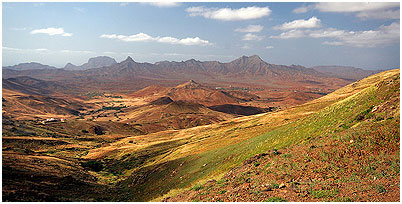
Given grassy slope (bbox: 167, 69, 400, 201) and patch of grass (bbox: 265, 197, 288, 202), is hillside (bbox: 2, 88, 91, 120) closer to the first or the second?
grassy slope (bbox: 167, 69, 400, 201)

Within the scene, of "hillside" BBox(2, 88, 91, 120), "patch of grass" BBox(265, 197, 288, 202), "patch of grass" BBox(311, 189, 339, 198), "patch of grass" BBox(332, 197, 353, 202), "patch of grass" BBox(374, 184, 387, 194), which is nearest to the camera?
"patch of grass" BBox(332, 197, 353, 202)

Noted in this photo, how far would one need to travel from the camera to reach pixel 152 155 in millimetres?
52094

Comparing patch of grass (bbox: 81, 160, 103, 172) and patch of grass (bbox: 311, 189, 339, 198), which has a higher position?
patch of grass (bbox: 311, 189, 339, 198)

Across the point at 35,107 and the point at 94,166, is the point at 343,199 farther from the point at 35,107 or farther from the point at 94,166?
the point at 35,107

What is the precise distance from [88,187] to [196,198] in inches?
702

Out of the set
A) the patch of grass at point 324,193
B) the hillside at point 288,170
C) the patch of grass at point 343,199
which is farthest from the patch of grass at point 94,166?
the patch of grass at point 343,199

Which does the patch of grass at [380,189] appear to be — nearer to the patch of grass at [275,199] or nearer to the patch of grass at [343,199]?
the patch of grass at [343,199]

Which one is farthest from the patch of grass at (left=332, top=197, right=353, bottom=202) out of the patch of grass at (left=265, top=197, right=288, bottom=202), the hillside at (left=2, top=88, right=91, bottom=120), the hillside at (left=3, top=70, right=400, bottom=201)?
the hillside at (left=2, top=88, right=91, bottom=120)

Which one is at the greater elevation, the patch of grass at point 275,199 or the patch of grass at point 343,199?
the patch of grass at point 343,199

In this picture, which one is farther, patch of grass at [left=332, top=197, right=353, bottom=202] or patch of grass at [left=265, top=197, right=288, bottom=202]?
patch of grass at [left=265, top=197, right=288, bottom=202]

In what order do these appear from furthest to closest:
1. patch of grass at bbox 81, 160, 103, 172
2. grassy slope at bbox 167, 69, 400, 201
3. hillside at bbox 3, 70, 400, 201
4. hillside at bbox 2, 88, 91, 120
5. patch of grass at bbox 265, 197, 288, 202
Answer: hillside at bbox 2, 88, 91, 120 → patch of grass at bbox 81, 160, 103, 172 → hillside at bbox 3, 70, 400, 201 → grassy slope at bbox 167, 69, 400, 201 → patch of grass at bbox 265, 197, 288, 202

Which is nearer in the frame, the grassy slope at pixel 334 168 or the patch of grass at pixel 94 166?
the grassy slope at pixel 334 168

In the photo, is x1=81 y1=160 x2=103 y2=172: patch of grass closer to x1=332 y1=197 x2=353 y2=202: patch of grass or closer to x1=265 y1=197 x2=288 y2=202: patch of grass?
x1=265 y1=197 x2=288 y2=202: patch of grass

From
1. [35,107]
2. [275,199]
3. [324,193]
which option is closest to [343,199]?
[324,193]
